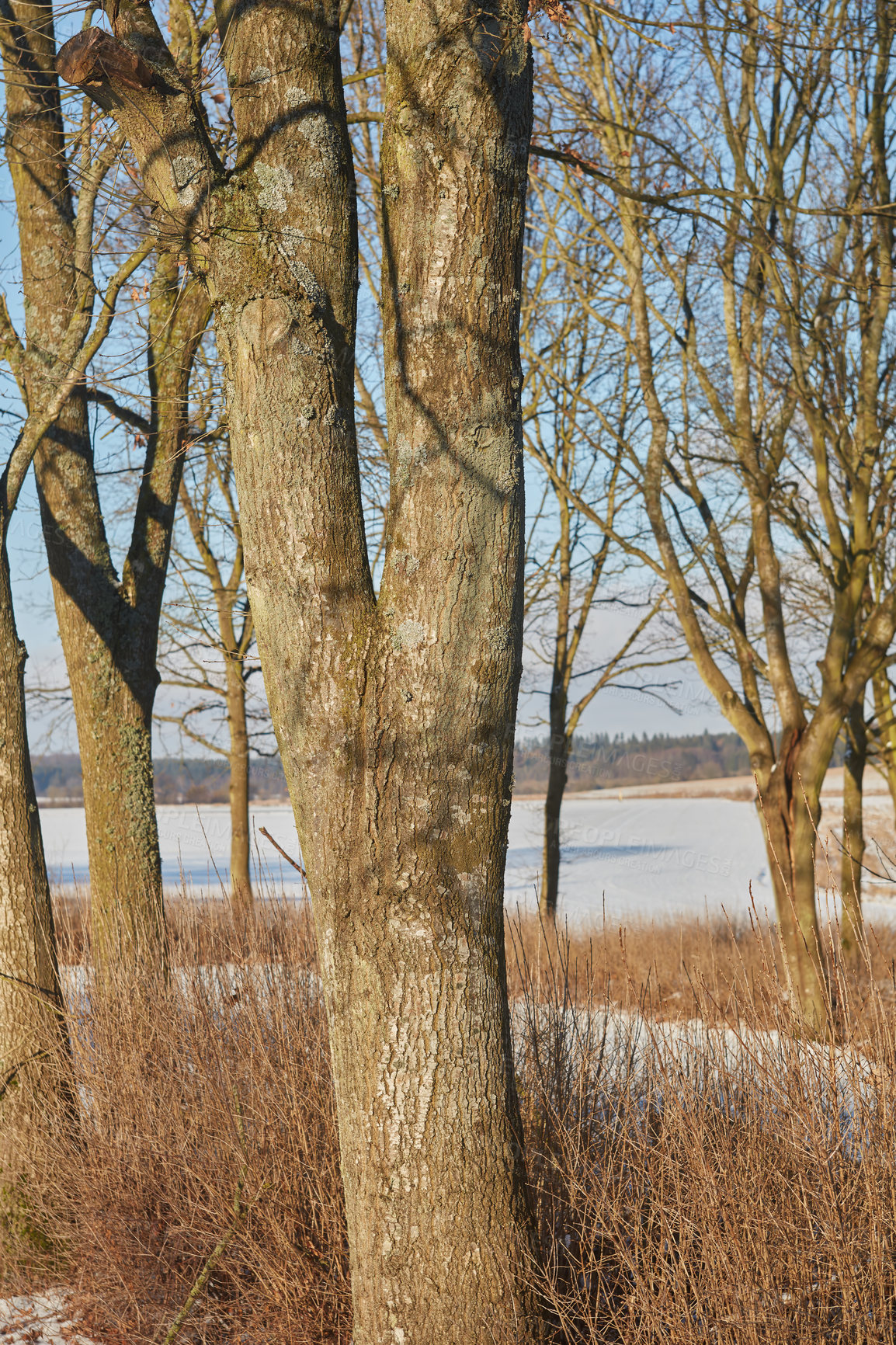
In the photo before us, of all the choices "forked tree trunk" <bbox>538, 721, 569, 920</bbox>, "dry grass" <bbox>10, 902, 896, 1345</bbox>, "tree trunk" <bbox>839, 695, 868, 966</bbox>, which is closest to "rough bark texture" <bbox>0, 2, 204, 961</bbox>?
"dry grass" <bbox>10, 902, 896, 1345</bbox>

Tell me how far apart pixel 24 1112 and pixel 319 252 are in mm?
3214

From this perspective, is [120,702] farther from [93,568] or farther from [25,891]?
[25,891]

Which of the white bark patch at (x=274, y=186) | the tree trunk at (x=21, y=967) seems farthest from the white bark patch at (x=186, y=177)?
the tree trunk at (x=21, y=967)

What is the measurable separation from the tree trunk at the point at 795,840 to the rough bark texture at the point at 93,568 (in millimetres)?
3287

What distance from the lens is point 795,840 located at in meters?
5.21

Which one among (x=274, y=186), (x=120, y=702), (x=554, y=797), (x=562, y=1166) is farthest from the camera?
(x=554, y=797)

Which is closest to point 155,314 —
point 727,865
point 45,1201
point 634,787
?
point 45,1201

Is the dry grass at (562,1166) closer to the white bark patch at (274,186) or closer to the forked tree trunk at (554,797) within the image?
the white bark patch at (274,186)

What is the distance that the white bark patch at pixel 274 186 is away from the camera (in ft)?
6.93

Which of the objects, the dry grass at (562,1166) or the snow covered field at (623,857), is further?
the snow covered field at (623,857)

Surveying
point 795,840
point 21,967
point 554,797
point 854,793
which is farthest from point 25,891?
point 854,793

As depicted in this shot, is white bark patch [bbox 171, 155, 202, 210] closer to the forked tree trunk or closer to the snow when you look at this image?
the snow

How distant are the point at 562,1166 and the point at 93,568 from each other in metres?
3.35

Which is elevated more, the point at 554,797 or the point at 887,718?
the point at 887,718
